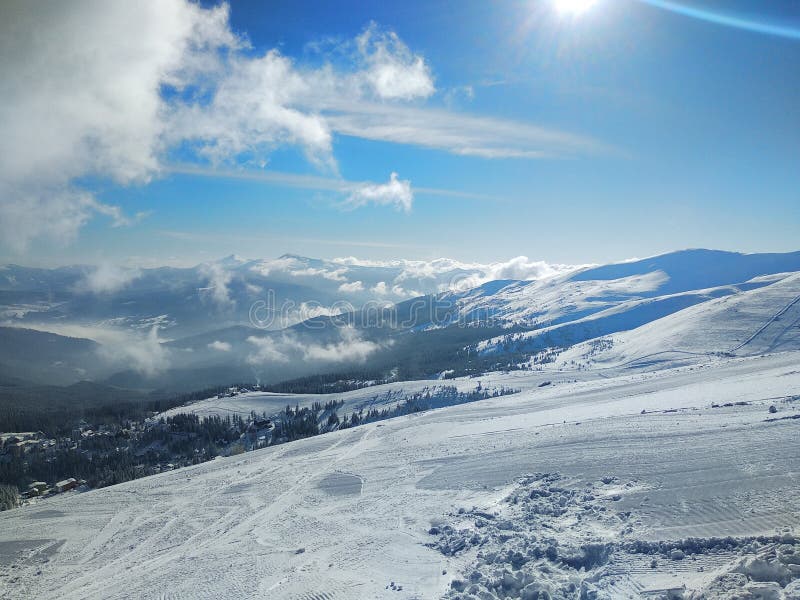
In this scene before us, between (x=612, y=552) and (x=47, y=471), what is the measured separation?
10919 centimetres

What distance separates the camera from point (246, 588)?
50.2 ft

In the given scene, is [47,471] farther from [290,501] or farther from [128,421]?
[290,501]

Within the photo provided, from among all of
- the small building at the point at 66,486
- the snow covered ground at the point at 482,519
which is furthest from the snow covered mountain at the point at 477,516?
the small building at the point at 66,486

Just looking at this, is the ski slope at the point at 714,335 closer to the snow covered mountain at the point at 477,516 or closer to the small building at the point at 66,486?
the snow covered mountain at the point at 477,516

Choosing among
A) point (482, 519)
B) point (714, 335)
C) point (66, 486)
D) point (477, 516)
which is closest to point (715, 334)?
point (714, 335)

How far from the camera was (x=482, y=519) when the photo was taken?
1739 centimetres

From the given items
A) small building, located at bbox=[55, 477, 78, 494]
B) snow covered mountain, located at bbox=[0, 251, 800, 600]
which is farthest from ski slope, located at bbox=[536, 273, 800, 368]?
small building, located at bbox=[55, 477, 78, 494]

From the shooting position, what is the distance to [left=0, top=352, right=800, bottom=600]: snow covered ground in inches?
491

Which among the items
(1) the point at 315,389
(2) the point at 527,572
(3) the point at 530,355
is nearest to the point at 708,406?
(2) the point at 527,572

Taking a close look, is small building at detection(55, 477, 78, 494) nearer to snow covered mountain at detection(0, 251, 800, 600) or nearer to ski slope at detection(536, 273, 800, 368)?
snow covered mountain at detection(0, 251, 800, 600)

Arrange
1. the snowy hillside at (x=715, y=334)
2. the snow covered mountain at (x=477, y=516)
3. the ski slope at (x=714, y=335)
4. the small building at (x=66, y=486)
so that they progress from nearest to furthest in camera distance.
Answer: the snow covered mountain at (x=477, y=516) → the small building at (x=66, y=486) → the ski slope at (x=714, y=335) → the snowy hillside at (x=715, y=334)

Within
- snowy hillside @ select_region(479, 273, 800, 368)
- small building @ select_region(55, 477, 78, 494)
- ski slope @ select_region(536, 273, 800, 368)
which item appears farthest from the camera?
snowy hillside @ select_region(479, 273, 800, 368)

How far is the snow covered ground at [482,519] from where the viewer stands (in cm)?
1247

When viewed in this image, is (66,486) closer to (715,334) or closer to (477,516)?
(477,516)
